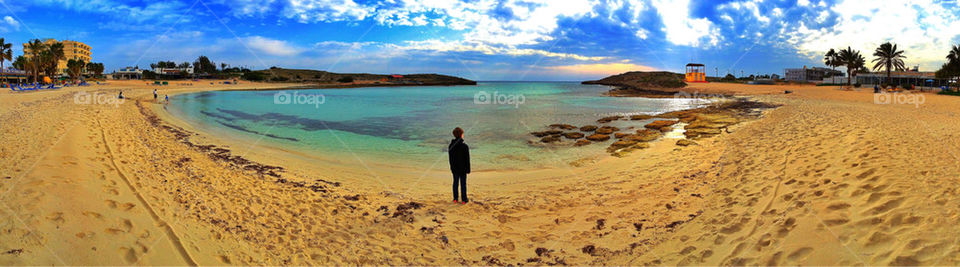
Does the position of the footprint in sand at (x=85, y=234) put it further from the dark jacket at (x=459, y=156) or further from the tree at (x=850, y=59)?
the tree at (x=850, y=59)

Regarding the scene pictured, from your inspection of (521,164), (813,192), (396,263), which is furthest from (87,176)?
(813,192)

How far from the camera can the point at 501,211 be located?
275 inches

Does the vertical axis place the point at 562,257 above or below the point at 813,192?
below

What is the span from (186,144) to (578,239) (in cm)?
1472

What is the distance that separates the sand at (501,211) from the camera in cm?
427

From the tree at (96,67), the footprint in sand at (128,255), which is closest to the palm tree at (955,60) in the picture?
the footprint in sand at (128,255)

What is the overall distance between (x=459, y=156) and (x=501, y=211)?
1235 millimetres

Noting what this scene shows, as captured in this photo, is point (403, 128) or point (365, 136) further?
point (403, 128)

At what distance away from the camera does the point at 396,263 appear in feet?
15.7

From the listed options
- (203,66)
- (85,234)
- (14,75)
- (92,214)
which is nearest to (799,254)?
(85,234)

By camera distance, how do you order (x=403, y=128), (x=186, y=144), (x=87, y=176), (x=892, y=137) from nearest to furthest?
(x=87, y=176)
(x=892, y=137)
(x=186, y=144)
(x=403, y=128)

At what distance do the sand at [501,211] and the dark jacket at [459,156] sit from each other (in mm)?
699

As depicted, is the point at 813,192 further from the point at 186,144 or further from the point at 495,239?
the point at 186,144

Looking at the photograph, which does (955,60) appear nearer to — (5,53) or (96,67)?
(5,53)
